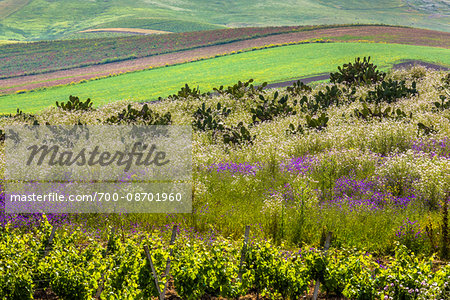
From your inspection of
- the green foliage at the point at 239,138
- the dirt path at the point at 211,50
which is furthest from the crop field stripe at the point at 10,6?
the green foliage at the point at 239,138

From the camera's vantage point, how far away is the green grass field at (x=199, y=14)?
383 feet

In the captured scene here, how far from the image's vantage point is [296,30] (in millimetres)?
57031

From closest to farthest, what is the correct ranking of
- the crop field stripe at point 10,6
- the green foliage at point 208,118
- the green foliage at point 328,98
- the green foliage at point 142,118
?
the green foliage at point 208,118
the green foliage at point 142,118
the green foliage at point 328,98
the crop field stripe at point 10,6

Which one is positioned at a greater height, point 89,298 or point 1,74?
point 89,298

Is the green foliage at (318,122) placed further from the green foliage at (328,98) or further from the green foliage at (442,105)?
the green foliage at (442,105)

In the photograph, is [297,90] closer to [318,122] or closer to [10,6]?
[318,122]

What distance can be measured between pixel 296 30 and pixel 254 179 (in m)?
Result: 48.8

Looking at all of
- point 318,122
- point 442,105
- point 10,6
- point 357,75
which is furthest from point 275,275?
point 10,6

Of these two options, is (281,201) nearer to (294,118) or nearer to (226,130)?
(226,130)

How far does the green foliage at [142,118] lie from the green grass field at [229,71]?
981 cm

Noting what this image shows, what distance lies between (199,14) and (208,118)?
13477cm

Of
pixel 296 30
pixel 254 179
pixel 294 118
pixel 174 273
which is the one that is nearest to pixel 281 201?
pixel 254 179

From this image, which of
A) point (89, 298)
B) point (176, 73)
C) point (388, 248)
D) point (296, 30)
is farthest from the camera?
point (296, 30)

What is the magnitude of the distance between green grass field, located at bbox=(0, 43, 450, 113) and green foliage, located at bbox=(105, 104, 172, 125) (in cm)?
981
